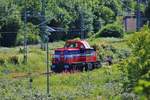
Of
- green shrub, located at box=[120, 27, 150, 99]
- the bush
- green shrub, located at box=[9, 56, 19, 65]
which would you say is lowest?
green shrub, located at box=[9, 56, 19, 65]

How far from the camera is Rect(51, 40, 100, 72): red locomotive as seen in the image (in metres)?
32.3

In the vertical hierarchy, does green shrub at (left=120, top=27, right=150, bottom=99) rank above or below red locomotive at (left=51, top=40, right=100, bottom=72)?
above

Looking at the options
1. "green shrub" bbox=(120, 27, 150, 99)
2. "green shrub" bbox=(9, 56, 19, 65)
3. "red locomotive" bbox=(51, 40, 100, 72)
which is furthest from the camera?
"green shrub" bbox=(9, 56, 19, 65)

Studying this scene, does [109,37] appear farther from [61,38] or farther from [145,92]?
[145,92]

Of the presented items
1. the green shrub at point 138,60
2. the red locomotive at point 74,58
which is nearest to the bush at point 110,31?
the red locomotive at point 74,58

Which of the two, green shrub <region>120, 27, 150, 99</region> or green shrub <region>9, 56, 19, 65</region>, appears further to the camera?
green shrub <region>9, 56, 19, 65</region>

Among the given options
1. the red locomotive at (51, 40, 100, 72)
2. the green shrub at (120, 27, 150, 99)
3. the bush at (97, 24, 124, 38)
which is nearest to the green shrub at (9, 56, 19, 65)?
the red locomotive at (51, 40, 100, 72)

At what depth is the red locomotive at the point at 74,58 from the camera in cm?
3231

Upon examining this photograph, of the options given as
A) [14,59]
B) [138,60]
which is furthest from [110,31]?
[138,60]

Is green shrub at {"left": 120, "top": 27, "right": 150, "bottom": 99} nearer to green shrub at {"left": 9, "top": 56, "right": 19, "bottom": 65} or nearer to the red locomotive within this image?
the red locomotive

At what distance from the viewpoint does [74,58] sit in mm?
32500

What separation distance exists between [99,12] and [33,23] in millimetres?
11537

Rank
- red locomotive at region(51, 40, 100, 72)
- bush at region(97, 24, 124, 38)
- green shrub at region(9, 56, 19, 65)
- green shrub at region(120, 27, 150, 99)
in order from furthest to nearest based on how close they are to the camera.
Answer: bush at region(97, 24, 124, 38) < green shrub at region(9, 56, 19, 65) < red locomotive at region(51, 40, 100, 72) < green shrub at region(120, 27, 150, 99)

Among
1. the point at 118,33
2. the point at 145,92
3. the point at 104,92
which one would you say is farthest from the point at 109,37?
the point at 145,92
